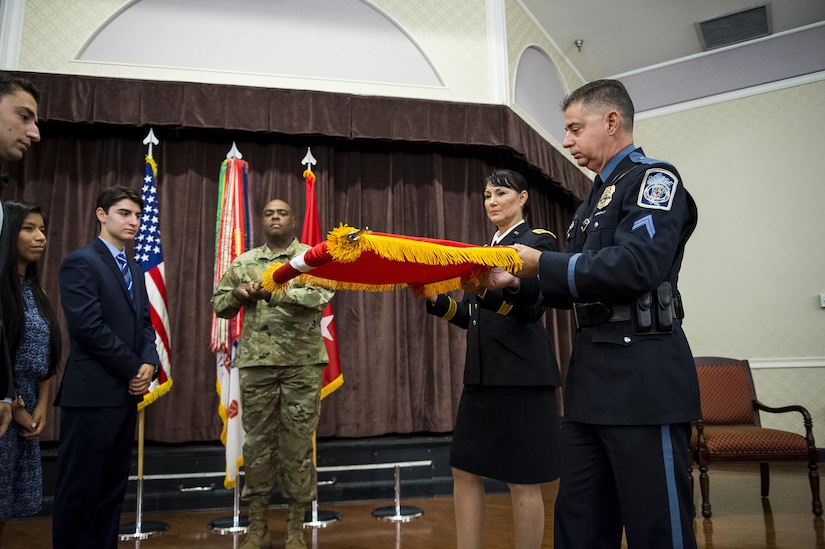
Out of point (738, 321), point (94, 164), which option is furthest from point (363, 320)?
point (738, 321)

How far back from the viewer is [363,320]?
436cm

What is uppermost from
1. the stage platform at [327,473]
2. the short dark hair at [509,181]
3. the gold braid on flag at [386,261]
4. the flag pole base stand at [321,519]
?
the short dark hair at [509,181]

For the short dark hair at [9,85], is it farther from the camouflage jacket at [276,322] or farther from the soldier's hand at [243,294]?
the camouflage jacket at [276,322]

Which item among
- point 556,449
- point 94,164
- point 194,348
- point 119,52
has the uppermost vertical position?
point 119,52

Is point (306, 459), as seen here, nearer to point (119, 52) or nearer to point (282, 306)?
point (282, 306)

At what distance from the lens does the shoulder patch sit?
129 centimetres

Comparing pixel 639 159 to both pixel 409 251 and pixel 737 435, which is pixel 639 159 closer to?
pixel 409 251

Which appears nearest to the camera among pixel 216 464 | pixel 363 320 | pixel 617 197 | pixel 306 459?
pixel 617 197

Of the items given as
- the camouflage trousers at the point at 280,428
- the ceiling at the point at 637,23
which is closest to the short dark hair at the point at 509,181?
the camouflage trousers at the point at 280,428

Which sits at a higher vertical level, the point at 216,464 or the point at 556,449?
the point at 556,449

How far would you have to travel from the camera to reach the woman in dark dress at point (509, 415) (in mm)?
1790

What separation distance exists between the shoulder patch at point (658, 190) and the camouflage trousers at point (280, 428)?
1984 mm

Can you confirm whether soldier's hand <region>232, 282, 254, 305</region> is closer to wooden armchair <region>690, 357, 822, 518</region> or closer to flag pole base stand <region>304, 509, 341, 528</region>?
flag pole base stand <region>304, 509, 341, 528</region>

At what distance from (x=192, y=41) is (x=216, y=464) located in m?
2.99
